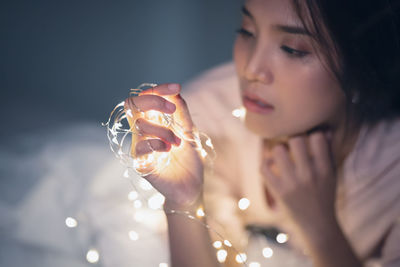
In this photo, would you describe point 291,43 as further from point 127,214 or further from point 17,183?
point 17,183

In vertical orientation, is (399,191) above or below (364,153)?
below

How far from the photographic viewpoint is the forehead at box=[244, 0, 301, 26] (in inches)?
34.7

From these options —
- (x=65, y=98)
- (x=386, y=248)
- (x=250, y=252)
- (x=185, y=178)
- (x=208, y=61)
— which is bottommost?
(x=386, y=248)

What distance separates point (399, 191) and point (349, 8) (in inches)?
24.0

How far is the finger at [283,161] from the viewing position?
1.27 metres

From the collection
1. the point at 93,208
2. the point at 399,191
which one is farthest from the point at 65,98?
the point at 399,191

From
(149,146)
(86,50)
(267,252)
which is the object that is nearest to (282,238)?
(267,252)

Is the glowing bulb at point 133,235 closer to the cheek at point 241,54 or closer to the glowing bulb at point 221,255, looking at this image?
the glowing bulb at point 221,255

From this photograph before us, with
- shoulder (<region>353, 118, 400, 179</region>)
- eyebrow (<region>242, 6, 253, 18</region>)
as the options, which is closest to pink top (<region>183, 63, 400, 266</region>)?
shoulder (<region>353, 118, 400, 179</region>)

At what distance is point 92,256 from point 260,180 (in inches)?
27.4

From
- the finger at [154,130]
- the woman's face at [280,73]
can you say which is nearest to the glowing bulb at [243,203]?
the woman's face at [280,73]

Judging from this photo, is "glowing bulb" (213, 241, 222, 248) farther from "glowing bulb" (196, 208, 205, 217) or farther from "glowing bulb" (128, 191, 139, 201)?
"glowing bulb" (128, 191, 139, 201)

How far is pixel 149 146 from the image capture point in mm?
783

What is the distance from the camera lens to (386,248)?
1.07 meters
